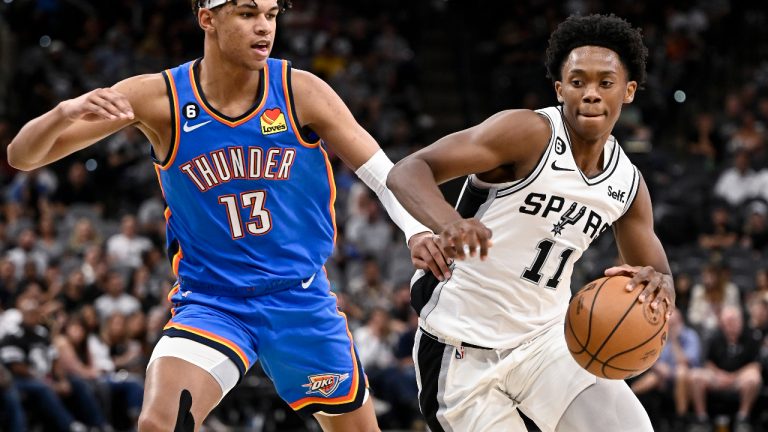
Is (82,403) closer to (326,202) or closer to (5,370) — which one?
(5,370)

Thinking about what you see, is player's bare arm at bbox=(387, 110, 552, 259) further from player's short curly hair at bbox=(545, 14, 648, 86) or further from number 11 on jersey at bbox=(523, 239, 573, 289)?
player's short curly hair at bbox=(545, 14, 648, 86)

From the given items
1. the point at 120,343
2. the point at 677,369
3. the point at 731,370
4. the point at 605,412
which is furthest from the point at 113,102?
the point at 731,370

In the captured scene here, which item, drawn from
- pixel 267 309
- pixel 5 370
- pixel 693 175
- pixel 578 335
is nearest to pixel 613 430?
pixel 578 335

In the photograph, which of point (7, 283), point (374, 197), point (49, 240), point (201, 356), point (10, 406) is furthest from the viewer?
point (374, 197)

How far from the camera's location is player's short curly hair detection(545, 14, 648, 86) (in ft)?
15.3

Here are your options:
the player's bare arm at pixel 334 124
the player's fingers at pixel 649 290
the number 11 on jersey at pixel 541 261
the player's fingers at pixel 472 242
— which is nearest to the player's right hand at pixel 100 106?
the player's bare arm at pixel 334 124

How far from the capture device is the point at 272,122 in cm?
482

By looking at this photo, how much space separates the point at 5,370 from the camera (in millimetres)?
10562

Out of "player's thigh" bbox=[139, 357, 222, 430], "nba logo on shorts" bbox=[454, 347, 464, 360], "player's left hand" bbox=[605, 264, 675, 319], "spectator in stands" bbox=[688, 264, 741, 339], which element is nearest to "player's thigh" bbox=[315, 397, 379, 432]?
"nba logo on shorts" bbox=[454, 347, 464, 360]

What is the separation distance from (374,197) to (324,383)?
10.1 meters

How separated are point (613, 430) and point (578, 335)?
16.1 inches

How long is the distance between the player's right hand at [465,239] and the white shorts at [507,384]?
85 centimetres

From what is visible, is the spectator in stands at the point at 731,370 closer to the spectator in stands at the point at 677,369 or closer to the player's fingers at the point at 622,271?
the spectator in stands at the point at 677,369

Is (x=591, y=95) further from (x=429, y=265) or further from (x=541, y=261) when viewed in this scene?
(x=429, y=265)
